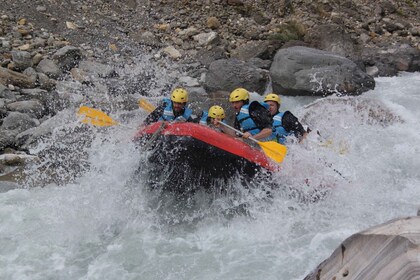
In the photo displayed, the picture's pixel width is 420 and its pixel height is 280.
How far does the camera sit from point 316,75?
9.56m

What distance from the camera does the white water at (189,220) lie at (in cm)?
495

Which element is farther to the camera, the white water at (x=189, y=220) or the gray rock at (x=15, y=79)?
the gray rock at (x=15, y=79)

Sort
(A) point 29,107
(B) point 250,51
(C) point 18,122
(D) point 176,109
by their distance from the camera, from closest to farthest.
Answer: (D) point 176,109, (C) point 18,122, (A) point 29,107, (B) point 250,51

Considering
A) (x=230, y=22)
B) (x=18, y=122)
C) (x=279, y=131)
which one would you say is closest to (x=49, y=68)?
(x=18, y=122)

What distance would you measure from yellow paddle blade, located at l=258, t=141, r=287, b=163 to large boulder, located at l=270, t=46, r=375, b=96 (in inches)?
152

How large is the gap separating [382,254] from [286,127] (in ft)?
15.7

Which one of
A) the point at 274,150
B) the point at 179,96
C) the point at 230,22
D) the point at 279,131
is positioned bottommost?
the point at 230,22

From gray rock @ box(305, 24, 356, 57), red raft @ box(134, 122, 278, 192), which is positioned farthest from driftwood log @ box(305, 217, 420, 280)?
gray rock @ box(305, 24, 356, 57)

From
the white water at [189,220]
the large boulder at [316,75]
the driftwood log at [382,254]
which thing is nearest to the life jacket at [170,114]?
the white water at [189,220]

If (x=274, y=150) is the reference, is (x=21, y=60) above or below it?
below

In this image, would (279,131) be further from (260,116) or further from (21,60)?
(21,60)

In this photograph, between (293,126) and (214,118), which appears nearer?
(214,118)

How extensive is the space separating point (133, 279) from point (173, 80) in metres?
6.28

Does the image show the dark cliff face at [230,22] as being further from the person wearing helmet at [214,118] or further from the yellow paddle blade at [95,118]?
the person wearing helmet at [214,118]
